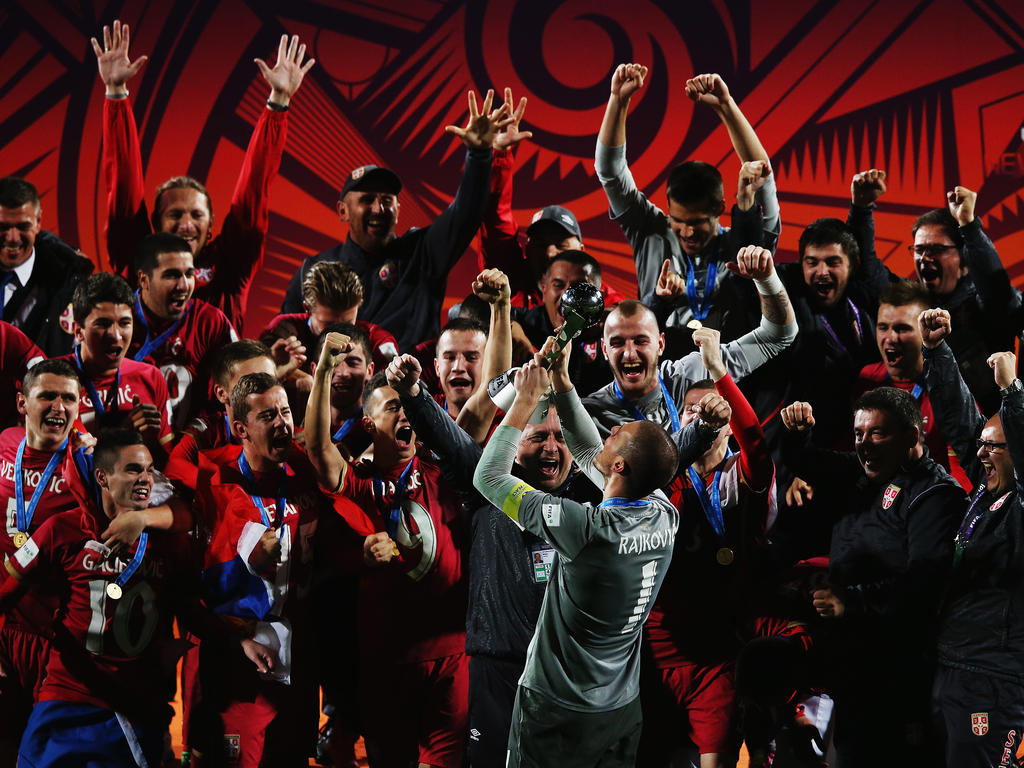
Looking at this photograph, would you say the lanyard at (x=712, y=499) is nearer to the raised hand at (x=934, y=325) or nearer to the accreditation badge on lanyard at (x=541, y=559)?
the accreditation badge on lanyard at (x=541, y=559)

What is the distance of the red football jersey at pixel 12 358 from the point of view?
5.03m

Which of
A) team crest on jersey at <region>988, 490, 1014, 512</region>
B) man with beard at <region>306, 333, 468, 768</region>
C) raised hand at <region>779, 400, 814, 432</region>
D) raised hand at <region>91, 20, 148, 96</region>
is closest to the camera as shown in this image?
team crest on jersey at <region>988, 490, 1014, 512</region>

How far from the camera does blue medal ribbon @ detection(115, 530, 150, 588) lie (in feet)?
14.3

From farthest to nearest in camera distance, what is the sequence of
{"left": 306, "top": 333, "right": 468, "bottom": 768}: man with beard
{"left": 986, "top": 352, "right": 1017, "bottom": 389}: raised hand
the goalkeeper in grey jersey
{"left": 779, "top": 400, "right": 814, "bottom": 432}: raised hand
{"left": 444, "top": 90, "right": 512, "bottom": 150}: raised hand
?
{"left": 444, "top": 90, "right": 512, "bottom": 150}: raised hand
{"left": 306, "top": 333, "right": 468, "bottom": 768}: man with beard
{"left": 779, "top": 400, "right": 814, "bottom": 432}: raised hand
{"left": 986, "top": 352, "right": 1017, "bottom": 389}: raised hand
the goalkeeper in grey jersey

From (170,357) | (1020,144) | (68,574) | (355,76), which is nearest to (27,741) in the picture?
(68,574)

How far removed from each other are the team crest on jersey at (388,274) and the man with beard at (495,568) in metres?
1.72

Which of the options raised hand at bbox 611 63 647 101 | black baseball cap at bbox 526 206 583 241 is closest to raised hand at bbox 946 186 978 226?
raised hand at bbox 611 63 647 101

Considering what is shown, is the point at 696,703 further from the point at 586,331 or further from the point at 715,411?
the point at 586,331

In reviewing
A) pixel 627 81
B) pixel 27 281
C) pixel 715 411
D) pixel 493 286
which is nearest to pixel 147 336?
pixel 27 281

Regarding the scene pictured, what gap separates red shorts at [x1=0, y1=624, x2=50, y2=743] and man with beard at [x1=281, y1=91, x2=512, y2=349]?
6.69 ft

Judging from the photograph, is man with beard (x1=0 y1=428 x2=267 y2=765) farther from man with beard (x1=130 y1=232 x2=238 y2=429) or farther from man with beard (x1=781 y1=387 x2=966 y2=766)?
man with beard (x1=781 y1=387 x2=966 y2=766)

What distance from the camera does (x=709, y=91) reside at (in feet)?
17.2

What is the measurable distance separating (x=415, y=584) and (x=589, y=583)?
112 centimetres

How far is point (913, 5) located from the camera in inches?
315
